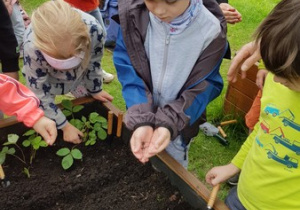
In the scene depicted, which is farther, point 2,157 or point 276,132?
point 2,157

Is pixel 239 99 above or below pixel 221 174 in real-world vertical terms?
below

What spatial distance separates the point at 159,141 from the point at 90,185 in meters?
0.55

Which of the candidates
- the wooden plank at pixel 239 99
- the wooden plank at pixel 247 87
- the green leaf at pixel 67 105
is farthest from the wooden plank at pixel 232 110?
the green leaf at pixel 67 105

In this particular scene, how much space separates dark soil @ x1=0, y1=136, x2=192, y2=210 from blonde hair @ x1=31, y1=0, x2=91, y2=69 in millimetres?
561

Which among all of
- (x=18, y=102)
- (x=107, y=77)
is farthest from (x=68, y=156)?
(x=107, y=77)

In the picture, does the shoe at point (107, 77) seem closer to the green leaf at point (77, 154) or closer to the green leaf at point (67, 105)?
the green leaf at point (67, 105)

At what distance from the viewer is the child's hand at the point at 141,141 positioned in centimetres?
125

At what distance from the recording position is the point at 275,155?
47.1 inches

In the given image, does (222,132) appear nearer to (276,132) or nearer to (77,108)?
(77,108)

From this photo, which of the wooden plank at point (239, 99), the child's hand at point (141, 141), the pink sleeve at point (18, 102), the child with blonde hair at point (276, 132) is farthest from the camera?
the wooden plank at point (239, 99)

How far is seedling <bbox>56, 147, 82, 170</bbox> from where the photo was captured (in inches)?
64.6

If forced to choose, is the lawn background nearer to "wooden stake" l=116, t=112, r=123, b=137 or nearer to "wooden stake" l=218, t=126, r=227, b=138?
"wooden stake" l=218, t=126, r=227, b=138

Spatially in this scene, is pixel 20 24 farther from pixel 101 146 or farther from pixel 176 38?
pixel 176 38

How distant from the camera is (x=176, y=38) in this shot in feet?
4.60
